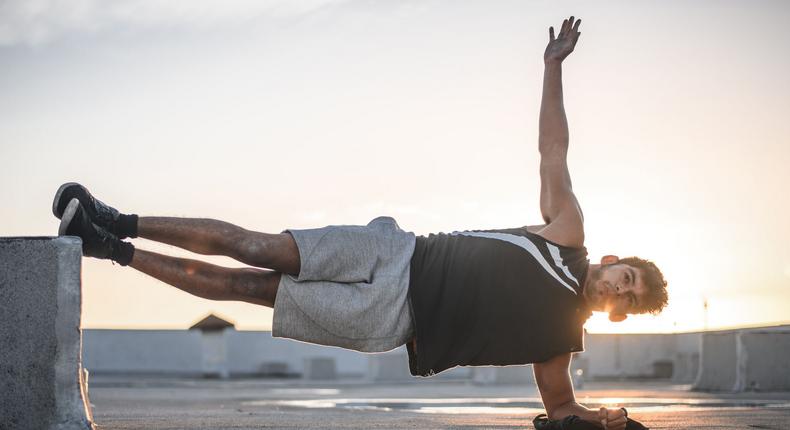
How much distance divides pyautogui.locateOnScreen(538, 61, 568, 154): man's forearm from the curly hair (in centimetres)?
79

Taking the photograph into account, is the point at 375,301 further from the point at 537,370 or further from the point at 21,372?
the point at 21,372

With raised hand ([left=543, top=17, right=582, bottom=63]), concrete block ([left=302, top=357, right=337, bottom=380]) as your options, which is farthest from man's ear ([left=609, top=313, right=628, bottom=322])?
concrete block ([left=302, top=357, right=337, bottom=380])

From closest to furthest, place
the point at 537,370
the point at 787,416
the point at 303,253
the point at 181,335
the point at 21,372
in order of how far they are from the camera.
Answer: the point at 21,372, the point at 303,253, the point at 537,370, the point at 787,416, the point at 181,335

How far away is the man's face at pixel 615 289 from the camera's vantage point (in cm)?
528

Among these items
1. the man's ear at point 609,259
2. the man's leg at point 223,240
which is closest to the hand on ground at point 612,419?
the man's ear at point 609,259

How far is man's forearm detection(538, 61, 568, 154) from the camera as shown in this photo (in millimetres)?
5387

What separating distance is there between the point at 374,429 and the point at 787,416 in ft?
14.2

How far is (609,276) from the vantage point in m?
5.29

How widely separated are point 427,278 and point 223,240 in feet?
3.42

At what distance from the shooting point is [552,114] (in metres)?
5.44

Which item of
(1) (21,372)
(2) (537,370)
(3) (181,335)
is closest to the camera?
(1) (21,372)

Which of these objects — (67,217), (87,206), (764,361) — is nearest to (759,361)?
(764,361)

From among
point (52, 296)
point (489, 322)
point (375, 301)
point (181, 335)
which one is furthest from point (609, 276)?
point (181, 335)

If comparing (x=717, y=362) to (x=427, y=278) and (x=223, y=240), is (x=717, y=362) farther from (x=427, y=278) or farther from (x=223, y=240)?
(x=223, y=240)
